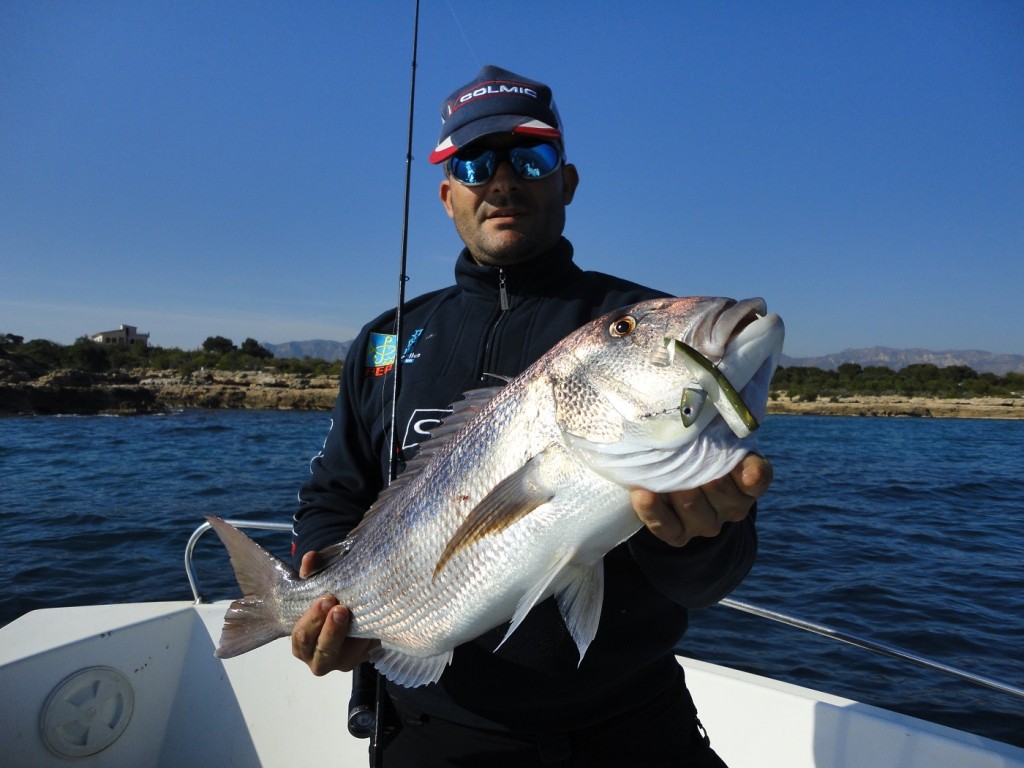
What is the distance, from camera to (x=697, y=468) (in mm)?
1599

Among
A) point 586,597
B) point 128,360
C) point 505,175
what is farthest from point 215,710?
point 128,360

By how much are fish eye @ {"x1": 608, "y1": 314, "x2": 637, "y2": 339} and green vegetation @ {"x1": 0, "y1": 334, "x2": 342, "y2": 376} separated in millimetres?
52376

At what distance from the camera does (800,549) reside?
12133 millimetres

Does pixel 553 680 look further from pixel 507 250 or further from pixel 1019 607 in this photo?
pixel 1019 607

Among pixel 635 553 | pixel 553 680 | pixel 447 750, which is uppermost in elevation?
pixel 635 553

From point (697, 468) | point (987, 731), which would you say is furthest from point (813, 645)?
point (697, 468)

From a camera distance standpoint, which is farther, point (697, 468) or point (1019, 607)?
point (1019, 607)

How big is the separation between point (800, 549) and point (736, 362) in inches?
473

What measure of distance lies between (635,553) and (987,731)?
603cm

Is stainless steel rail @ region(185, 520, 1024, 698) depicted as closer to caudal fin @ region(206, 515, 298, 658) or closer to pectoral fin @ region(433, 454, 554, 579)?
caudal fin @ region(206, 515, 298, 658)

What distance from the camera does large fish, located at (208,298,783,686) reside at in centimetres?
159

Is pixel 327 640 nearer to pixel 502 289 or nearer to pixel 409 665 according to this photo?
pixel 409 665

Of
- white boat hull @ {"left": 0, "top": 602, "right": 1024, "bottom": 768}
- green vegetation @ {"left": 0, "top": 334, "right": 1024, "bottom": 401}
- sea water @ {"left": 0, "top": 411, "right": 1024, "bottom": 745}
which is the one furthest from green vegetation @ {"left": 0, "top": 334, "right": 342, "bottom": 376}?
white boat hull @ {"left": 0, "top": 602, "right": 1024, "bottom": 768}

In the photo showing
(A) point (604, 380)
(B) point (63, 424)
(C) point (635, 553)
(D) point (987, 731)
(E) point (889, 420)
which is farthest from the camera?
(E) point (889, 420)
